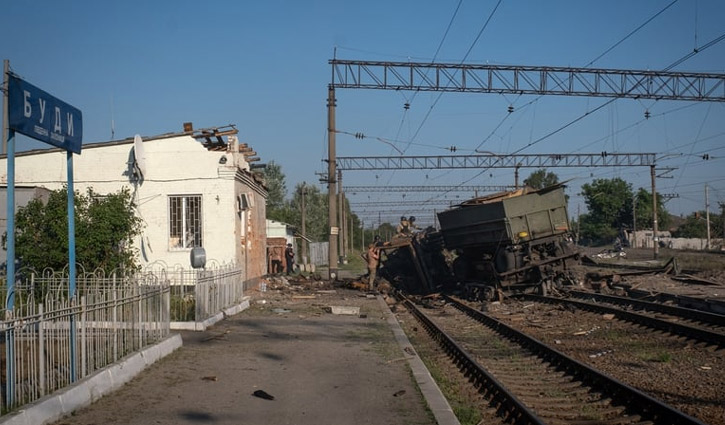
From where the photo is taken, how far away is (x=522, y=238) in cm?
2111

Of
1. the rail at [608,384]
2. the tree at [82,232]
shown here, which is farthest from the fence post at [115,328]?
the tree at [82,232]

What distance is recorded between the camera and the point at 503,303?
21.6 m

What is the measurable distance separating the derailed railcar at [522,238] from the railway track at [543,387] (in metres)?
6.69

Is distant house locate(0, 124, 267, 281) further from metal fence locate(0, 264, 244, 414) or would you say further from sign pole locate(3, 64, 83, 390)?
sign pole locate(3, 64, 83, 390)

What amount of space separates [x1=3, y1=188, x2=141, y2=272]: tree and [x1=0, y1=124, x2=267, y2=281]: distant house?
679mm

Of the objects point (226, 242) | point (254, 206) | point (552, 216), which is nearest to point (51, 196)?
point (226, 242)

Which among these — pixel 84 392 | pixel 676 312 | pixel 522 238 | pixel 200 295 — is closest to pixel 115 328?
pixel 84 392

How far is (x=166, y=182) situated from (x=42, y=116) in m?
13.1

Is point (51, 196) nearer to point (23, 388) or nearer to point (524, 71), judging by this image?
point (23, 388)

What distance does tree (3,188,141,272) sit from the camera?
58.3 ft

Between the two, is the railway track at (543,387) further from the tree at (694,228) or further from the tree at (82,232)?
the tree at (694,228)

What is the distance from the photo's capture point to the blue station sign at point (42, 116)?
24.7 ft

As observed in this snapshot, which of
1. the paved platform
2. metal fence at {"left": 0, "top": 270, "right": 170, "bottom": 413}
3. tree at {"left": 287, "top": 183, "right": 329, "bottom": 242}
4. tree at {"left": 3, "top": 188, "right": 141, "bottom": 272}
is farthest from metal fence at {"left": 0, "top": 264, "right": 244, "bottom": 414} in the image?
tree at {"left": 287, "top": 183, "right": 329, "bottom": 242}

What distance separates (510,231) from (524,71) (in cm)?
928
